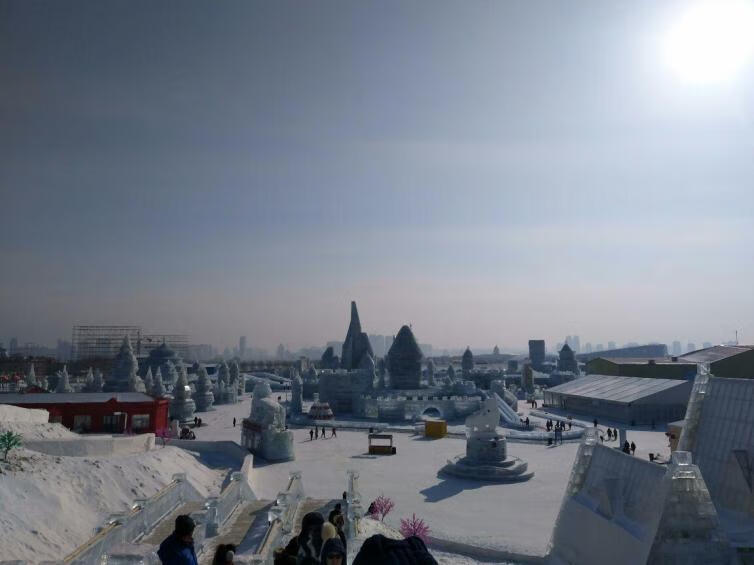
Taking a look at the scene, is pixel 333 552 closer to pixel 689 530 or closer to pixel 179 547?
pixel 179 547

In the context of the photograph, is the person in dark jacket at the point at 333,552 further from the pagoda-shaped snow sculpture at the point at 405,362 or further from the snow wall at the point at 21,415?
the pagoda-shaped snow sculpture at the point at 405,362

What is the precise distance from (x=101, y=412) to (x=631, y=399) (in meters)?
37.9

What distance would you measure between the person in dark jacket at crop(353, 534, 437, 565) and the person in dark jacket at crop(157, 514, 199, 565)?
10.2 feet

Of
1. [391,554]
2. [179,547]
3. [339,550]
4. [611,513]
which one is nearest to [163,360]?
[611,513]

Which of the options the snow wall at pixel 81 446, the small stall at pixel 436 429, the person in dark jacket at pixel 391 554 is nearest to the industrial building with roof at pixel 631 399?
the small stall at pixel 436 429

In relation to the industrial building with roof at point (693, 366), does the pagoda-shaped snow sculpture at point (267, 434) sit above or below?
below

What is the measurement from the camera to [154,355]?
71.9m

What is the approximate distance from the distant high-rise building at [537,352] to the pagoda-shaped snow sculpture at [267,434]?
87.7m

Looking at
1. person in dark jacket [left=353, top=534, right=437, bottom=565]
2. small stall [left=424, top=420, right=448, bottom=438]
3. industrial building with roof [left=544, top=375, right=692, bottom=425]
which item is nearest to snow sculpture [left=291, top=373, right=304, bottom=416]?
small stall [left=424, top=420, right=448, bottom=438]

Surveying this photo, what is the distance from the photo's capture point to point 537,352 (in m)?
113

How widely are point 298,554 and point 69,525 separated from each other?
13.7 metres

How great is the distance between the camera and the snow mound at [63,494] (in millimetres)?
14458

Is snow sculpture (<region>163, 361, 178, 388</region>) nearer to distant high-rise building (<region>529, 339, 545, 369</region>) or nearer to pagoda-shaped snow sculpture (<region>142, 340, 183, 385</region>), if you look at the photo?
pagoda-shaped snow sculpture (<region>142, 340, 183, 385</region>)

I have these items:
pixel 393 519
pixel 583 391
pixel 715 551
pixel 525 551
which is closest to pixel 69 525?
pixel 393 519
